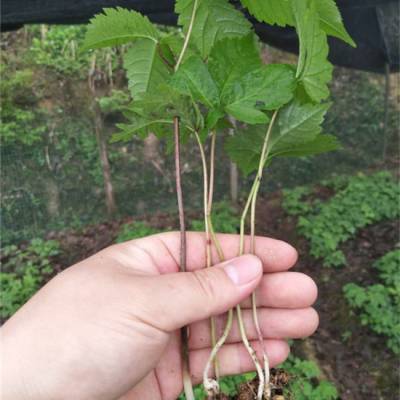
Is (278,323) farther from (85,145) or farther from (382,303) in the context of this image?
(85,145)

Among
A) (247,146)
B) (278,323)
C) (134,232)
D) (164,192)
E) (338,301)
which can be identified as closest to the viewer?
(247,146)

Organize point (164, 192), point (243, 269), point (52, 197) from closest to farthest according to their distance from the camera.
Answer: point (243, 269) → point (52, 197) → point (164, 192)

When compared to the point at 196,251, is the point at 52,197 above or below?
below

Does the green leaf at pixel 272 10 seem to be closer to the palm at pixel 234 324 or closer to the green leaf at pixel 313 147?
the green leaf at pixel 313 147

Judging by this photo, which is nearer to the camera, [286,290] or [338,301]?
[286,290]

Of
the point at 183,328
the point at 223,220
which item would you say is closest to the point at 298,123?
the point at 183,328

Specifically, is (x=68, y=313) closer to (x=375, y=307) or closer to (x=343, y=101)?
(x=375, y=307)

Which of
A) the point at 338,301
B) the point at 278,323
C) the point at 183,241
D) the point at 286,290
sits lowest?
the point at 338,301
